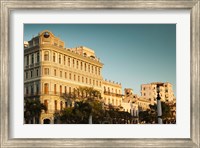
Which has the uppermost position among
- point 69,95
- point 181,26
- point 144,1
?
point 144,1

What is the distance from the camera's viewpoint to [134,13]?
4051mm

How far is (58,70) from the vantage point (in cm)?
809

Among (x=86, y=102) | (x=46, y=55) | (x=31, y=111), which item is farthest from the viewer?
(x=86, y=102)

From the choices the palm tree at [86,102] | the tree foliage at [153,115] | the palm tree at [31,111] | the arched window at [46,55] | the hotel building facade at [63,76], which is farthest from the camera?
the arched window at [46,55]

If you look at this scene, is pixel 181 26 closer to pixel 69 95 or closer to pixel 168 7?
pixel 168 7

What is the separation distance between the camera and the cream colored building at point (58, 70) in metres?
6.45

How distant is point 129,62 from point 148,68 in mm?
356

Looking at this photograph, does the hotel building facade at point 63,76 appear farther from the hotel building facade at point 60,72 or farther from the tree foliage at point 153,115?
the tree foliage at point 153,115

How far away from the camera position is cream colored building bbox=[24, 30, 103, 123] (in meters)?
6.45

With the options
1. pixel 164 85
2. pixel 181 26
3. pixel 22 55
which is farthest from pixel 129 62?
pixel 22 55

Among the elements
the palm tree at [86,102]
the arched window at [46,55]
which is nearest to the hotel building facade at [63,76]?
the arched window at [46,55]

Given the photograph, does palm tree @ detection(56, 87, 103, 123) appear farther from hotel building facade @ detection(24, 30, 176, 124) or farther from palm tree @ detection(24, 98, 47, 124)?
palm tree @ detection(24, 98, 47, 124)

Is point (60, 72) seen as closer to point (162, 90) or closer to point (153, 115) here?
point (153, 115)

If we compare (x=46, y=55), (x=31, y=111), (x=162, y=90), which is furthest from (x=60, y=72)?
(x=31, y=111)
